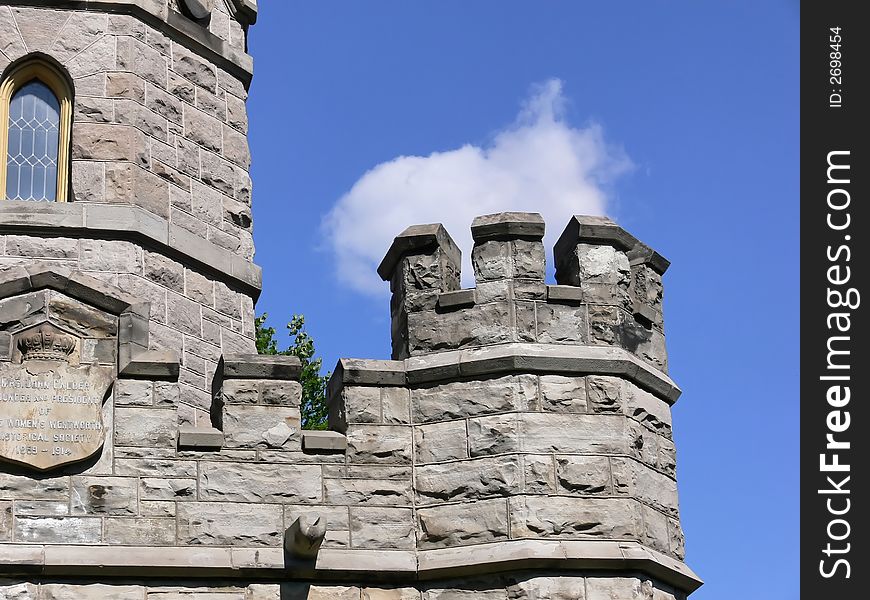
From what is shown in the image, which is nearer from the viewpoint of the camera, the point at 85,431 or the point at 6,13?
the point at 85,431

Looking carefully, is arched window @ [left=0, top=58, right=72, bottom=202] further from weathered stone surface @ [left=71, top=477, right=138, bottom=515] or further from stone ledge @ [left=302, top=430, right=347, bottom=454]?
stone ledge @ [left=302, top=430, right=347, bottom=454]

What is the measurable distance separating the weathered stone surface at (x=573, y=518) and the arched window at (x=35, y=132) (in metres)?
4.71

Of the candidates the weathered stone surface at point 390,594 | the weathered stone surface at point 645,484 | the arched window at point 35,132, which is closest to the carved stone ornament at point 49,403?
the weathered stone surface at point 390,594

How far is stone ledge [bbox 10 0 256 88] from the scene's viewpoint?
1346 centimetres

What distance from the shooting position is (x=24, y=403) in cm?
1038

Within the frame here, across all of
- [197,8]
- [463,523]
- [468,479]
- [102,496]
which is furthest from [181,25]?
[463,523]

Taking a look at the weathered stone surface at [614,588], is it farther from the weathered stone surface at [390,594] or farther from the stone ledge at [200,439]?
the stone ledge at [200,439]

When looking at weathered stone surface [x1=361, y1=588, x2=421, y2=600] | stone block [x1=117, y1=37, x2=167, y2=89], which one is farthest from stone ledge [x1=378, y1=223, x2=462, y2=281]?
stone block [x1=117, y1=37, x2=167, y2=89]

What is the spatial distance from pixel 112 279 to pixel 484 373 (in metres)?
3.20

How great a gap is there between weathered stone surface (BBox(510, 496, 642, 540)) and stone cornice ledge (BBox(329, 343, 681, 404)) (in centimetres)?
89

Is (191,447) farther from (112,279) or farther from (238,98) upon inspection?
(238,98)

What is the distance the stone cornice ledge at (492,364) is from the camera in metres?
10.9

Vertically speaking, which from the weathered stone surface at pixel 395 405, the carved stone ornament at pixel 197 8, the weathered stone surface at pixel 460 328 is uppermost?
the carved stone ornament at pixel 197 8
